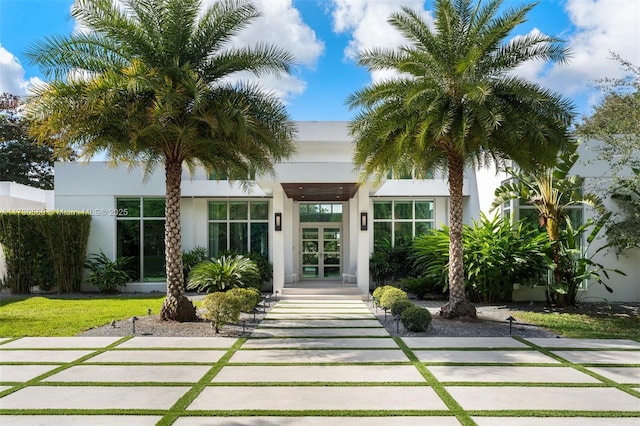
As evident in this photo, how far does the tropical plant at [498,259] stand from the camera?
565 inches

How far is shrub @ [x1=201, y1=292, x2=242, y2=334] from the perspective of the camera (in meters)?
10.2

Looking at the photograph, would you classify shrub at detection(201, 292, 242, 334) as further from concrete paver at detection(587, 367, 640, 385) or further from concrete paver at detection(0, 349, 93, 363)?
concrete paver at detection(587, 367, 640, 385)

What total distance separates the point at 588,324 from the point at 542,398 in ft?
22.7

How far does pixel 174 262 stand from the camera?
450 inches

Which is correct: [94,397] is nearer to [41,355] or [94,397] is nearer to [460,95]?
[41,355]

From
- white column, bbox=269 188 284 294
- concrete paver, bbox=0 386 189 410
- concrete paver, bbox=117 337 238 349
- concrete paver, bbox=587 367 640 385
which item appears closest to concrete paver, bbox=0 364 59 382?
concrete paver, bbox=0 386 189 410

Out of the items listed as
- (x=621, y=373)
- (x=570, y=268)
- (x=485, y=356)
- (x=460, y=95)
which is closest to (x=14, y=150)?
(x=460, y=95)

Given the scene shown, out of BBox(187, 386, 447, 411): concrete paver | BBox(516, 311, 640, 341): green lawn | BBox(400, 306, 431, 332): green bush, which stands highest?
BBox(400, 306, 431, 332): green bush

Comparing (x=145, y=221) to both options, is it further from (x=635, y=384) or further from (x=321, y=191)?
(x=635, y=384)

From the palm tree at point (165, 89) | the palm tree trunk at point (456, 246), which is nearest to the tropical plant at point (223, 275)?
the palm tree at point (165, 89)

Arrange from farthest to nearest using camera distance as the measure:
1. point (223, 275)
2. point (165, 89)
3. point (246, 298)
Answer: point (223, 275)
point (246, 298)
point (165, 89)

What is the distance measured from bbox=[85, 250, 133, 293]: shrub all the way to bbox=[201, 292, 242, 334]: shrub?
30.1 ft

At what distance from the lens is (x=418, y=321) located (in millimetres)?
10148

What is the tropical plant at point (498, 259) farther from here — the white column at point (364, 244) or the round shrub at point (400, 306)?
the round shrub at point (400, 306)
